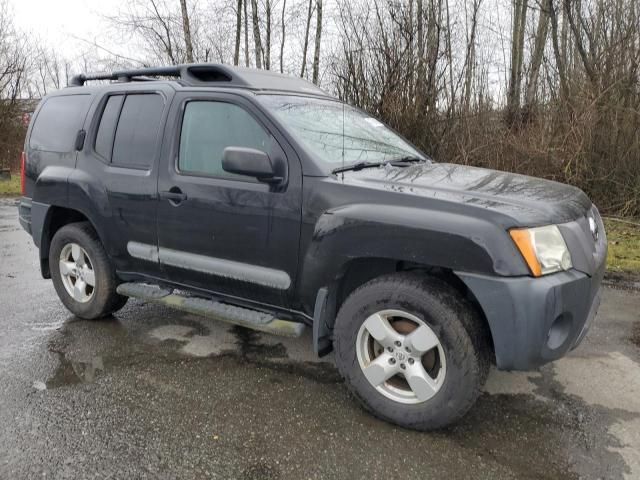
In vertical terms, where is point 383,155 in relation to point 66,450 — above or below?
above

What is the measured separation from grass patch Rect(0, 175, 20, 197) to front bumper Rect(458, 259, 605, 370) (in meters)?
13.2

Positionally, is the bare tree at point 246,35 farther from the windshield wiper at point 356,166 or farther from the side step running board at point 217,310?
the windshield wiper at point 356,166

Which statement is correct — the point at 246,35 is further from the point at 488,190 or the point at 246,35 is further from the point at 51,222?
the point at 488,190

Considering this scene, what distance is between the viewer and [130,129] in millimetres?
3877

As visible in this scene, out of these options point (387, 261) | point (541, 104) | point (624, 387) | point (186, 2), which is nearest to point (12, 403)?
point (387, 261)

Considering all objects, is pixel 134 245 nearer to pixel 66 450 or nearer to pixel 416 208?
pixel 66 450

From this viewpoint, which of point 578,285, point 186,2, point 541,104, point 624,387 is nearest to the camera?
point 578,285

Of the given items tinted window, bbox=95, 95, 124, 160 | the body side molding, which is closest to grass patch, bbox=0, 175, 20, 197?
tinted window, bbox=95, 95, 124, 160

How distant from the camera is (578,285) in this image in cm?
251

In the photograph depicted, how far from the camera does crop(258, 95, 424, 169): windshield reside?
3217 millimetres

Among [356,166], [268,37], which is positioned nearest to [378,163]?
[356,166]

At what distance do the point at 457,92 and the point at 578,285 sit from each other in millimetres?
7178

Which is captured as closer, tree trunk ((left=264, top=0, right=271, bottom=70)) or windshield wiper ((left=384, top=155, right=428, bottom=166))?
windshield wiper ((left=384, top=155, right=428, bottom=166))

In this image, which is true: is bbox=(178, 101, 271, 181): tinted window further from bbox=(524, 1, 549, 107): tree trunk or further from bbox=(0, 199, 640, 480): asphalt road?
bbox=(524, 1, 549, 107): tree trunk
